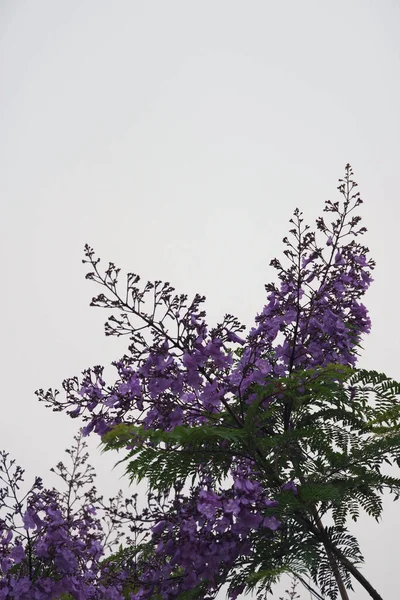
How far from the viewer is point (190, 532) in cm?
322

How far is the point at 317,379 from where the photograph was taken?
10.4 feet

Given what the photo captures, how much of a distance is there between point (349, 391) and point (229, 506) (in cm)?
92

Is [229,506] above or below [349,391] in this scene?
below

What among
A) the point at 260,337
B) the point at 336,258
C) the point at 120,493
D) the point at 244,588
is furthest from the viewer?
the point at 120,493

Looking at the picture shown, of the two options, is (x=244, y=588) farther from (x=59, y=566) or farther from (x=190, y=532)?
(x=59, y=566)

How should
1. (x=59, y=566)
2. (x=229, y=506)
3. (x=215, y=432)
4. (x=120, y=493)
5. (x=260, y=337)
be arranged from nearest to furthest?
(x=215, y=432) < (x=229, y=506) < (x=260, y=337) < (x=59, y=566) < (x=120, y=493)

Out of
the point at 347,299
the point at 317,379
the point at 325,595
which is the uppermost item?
the point at 347,299

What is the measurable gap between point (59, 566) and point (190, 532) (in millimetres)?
1566

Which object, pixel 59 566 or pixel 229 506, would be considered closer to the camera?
pixel 229 506

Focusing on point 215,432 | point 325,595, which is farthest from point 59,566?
point 215,432

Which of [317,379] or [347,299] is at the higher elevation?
[347,299]

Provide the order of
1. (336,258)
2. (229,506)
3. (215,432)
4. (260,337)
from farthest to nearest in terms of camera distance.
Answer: (336,258) < (260,337) < (229,506) < (215,432)

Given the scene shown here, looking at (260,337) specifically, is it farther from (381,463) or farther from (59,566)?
(59,566)

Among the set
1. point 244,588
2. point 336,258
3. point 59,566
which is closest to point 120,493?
point 59,566
